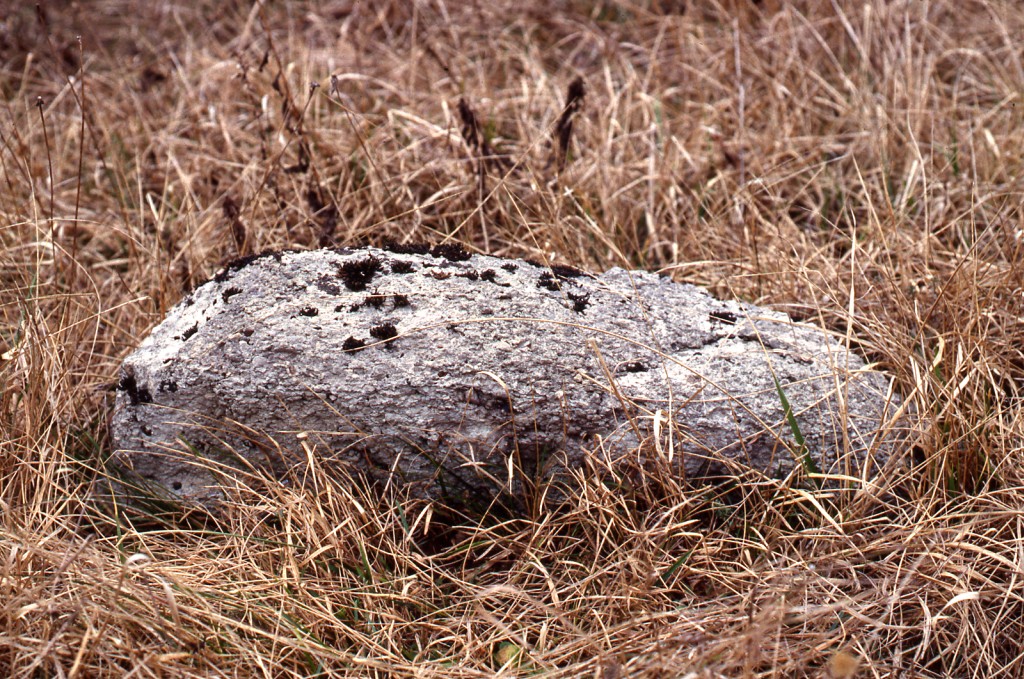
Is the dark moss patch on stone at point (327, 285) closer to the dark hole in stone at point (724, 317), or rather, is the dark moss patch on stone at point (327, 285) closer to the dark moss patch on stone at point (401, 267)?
the dark moss patch on stone at point (401, 267)

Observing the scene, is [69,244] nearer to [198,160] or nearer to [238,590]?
[198,160]

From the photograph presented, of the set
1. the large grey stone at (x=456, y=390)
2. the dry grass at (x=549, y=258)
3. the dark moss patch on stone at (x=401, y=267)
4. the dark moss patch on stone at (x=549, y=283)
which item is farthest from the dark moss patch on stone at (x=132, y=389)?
the dark moss patch on stone at (x=549, y=283)

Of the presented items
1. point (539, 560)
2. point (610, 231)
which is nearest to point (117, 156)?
point (610, 231)

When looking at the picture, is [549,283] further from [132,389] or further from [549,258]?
[132,389]

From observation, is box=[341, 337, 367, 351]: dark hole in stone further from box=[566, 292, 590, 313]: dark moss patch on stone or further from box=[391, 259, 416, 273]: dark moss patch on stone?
box=[566, 292, 590, 313]: dark moss patch on stone

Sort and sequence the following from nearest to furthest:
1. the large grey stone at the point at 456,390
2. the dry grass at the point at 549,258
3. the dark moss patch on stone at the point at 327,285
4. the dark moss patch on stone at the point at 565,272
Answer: the dry grass at the point at 549,258 → the large grey stone at the point at 456,390 → the dark moss patch on stone at the point at 327,285 → the dark moss patch on stone at the point at 565,272

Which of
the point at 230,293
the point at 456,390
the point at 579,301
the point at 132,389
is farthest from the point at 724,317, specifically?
the point at 132,389

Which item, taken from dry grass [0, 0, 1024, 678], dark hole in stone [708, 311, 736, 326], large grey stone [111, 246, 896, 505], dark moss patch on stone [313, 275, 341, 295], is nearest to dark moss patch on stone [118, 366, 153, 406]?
large grey stone [111, 246, 896, 505]
